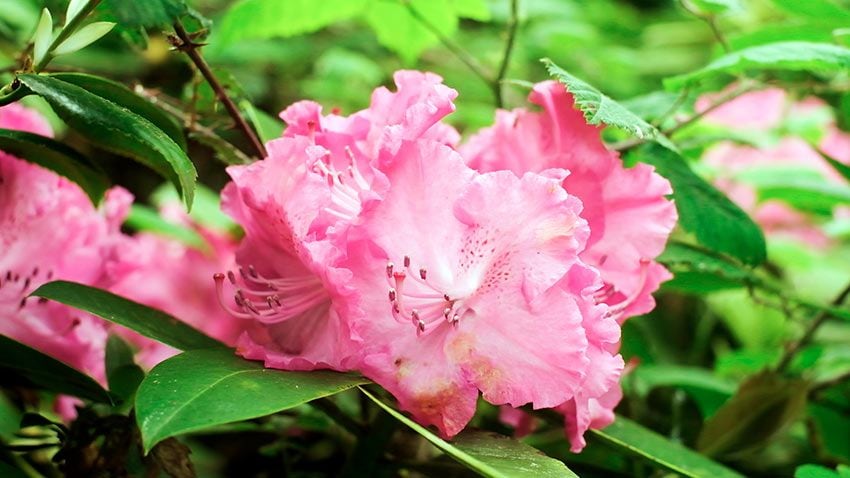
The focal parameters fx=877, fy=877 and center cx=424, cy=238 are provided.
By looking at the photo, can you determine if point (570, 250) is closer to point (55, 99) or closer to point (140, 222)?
point (55, 99)

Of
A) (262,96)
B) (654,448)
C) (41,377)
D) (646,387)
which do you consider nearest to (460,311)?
(654,448)

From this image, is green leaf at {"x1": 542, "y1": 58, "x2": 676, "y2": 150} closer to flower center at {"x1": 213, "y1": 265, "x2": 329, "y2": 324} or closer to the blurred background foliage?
the blurred background foliage

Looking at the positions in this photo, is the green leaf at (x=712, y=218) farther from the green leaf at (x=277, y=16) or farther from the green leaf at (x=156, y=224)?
the green leaf at (x=156, y=224)

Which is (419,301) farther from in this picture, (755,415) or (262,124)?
(755,415)

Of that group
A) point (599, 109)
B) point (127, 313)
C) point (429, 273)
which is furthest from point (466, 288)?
point (127, 313)

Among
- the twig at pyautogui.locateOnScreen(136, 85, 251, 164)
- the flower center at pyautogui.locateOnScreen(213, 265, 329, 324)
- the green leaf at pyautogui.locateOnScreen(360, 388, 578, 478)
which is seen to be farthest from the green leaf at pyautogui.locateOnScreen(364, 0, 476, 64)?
the green leaf at pyautogui.locateOnScreen(360, 388, 578, 478)

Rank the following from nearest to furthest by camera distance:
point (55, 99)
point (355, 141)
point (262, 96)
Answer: point (55, 99)
point (355, 141)
point (262, 96)
